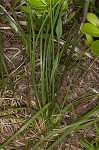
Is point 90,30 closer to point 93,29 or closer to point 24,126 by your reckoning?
point 93,29

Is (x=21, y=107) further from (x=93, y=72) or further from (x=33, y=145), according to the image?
(x=93, y=72)

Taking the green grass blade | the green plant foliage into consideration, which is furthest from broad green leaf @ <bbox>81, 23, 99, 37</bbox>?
the green grass blade

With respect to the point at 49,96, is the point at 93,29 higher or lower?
higher

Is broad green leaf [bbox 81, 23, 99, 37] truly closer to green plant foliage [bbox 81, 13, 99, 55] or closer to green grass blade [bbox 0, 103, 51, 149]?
green plant foliage [bbox 81, 13, 99, 55]

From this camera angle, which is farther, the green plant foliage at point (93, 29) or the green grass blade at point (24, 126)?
the green grass blade at point (24, 126)

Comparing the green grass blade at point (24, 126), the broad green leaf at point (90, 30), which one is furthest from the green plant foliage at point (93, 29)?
the green grass blade at point (24, 126)

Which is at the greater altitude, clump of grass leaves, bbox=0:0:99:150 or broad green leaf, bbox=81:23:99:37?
broad green leaf, bbox=81:23:99:37

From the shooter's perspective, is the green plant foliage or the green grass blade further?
the green grass blade

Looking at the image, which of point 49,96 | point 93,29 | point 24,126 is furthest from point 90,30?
point 24,126

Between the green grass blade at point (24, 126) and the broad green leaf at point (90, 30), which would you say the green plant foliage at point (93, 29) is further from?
the green grass blade at point (24, 126)

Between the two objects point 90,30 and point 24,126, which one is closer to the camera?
point 90,30

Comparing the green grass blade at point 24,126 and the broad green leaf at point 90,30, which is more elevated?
the broad green leaf at point 90,30
